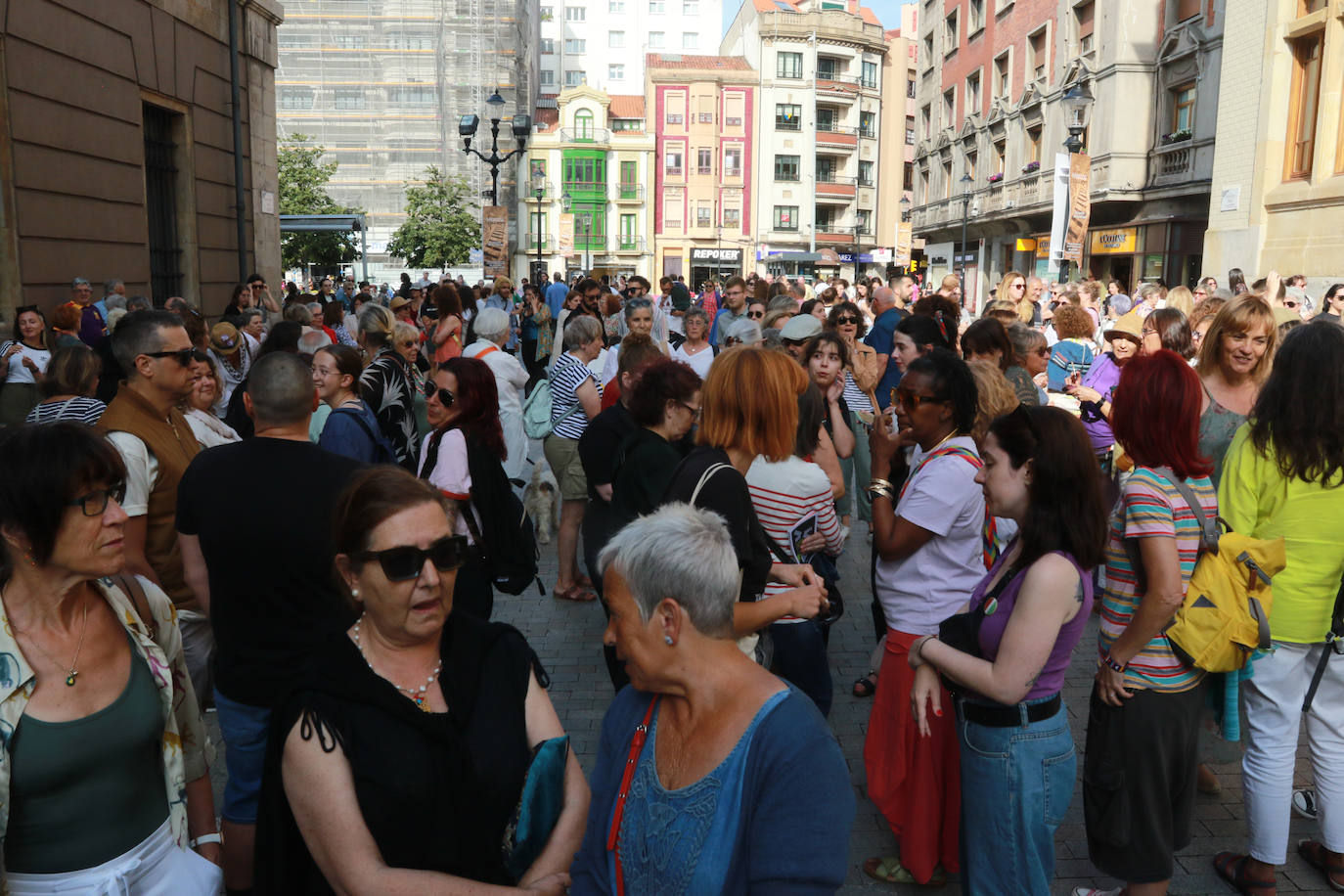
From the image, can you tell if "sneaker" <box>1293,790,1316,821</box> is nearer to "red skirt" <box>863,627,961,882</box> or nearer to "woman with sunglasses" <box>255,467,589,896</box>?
"red skirt" <box>863,627,961,882</box>

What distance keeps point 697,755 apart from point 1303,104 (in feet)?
68.8

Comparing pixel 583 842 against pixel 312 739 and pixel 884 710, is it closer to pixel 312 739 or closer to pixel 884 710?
pixel 312 739

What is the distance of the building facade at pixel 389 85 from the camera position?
56438 mm

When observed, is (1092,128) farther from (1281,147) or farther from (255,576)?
(255,576)

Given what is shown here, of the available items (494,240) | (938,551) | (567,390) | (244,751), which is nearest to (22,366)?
(567,390)

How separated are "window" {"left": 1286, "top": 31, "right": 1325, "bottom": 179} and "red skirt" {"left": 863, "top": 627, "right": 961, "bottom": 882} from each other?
1824cm

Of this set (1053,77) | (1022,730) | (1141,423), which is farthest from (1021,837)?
(1053,77)

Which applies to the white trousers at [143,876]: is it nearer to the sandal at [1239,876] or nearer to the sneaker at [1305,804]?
the sandal at [1239,876]

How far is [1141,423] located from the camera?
136 inches

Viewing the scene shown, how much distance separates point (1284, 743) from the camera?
12.6 ft

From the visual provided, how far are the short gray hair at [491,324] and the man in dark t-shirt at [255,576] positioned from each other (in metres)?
5.17

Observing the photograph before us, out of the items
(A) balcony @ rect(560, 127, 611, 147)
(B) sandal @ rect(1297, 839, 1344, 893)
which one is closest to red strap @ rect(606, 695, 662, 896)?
(B) sandal @ rect(1297, 839, 1344, 893)

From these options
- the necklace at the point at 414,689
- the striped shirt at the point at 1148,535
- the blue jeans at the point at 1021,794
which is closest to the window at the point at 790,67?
the striped shirt at the point at 1148,535

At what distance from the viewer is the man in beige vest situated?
148 inches
